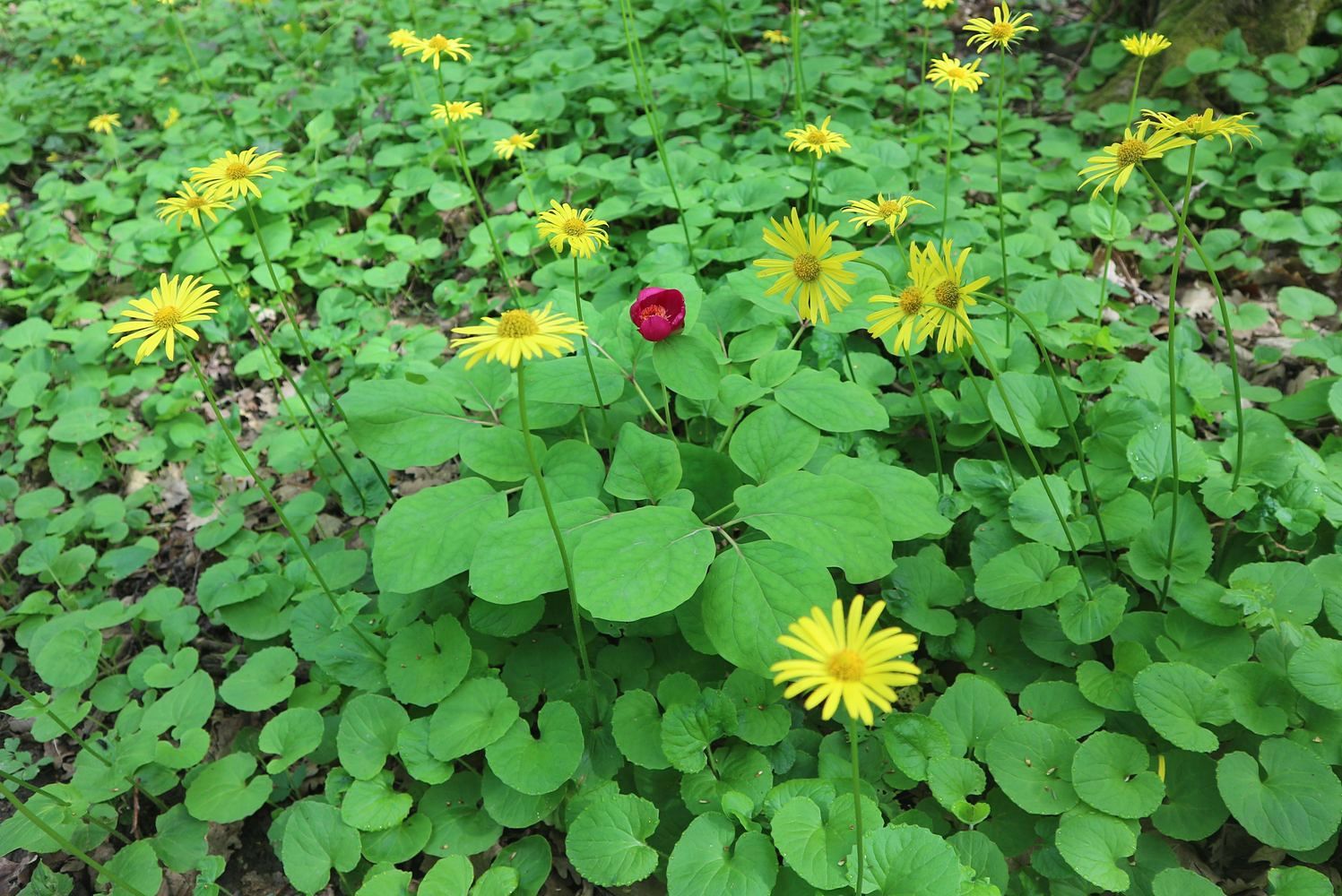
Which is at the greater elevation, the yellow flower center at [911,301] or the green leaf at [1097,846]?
the yellow flower center at [911,301]

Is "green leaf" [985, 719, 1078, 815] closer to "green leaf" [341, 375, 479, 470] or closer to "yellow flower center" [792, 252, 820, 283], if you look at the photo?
"yellow flower center" [792, 252, 820, 283]

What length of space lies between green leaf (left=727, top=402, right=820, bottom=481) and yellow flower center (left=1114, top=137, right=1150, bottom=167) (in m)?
0.86

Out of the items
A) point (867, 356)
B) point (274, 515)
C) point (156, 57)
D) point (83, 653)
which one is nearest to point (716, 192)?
point (867, 356)

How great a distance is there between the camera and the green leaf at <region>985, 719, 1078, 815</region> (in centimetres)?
160

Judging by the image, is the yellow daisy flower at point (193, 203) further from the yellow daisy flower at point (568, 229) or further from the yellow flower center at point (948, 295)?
the yellow flower center at point (948, 295)

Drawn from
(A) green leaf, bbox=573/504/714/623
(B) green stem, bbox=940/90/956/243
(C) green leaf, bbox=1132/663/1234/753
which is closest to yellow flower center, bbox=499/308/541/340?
(A) green leaf, bbox=573/504/714/623

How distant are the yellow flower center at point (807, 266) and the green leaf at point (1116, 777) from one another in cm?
118

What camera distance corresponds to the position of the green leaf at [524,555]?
164cm

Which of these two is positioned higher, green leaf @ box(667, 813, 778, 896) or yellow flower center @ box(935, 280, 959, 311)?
yellow flower center @ box(935, 280, 959, 311)

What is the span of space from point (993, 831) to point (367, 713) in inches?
60.0

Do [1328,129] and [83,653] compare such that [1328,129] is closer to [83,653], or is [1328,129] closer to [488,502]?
[488,502]

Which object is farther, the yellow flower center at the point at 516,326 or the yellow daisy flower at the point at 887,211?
the yellow daisy flower at the point at 887,211

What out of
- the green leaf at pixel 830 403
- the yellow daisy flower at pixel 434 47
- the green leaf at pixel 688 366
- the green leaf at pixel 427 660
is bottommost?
the green leaf at pixel 427 660

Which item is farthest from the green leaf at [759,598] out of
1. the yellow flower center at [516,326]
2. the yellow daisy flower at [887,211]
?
the yellow daisy flower at [887,211]
